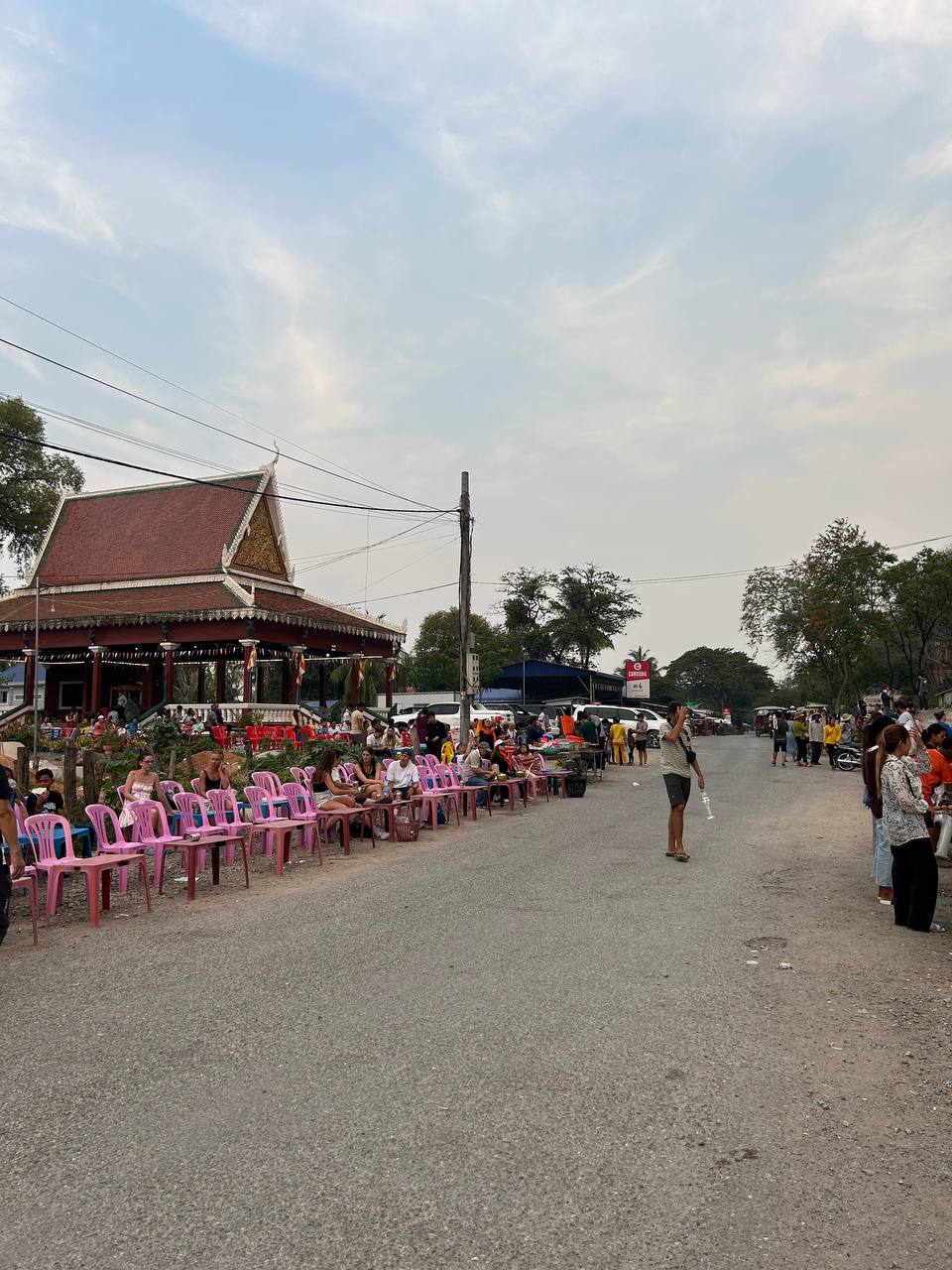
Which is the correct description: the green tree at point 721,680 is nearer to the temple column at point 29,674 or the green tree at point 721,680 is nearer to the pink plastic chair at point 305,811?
the temple column at point 29,674

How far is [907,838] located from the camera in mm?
7367

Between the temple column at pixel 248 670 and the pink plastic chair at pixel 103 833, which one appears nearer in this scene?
the pink plastic chair at pixel 103 833

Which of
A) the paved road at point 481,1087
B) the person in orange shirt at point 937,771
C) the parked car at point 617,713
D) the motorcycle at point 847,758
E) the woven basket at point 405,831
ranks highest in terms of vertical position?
the parked car at point 617,713

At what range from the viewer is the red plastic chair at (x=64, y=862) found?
A: 7805 millimetres

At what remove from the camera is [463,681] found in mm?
22312

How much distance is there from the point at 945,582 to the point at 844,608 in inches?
202

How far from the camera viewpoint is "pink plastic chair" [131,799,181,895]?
911 cm

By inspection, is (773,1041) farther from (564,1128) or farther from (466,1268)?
(466,1268)

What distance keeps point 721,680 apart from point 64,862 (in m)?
104

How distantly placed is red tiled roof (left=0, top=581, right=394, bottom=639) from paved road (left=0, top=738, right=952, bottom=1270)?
59.0ft

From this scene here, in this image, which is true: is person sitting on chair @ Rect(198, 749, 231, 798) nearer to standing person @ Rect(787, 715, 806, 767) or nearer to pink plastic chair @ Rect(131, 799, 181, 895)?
pink plastic chair @ Rect(131, 799, 181, 895)

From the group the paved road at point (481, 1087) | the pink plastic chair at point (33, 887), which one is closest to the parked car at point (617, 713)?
the paved road at point (481, 1087)

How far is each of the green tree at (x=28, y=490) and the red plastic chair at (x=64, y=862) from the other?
96.6 feet

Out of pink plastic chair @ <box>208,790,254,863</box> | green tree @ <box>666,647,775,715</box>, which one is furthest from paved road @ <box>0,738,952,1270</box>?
green tree @ <box>666,647,775,715</box>
